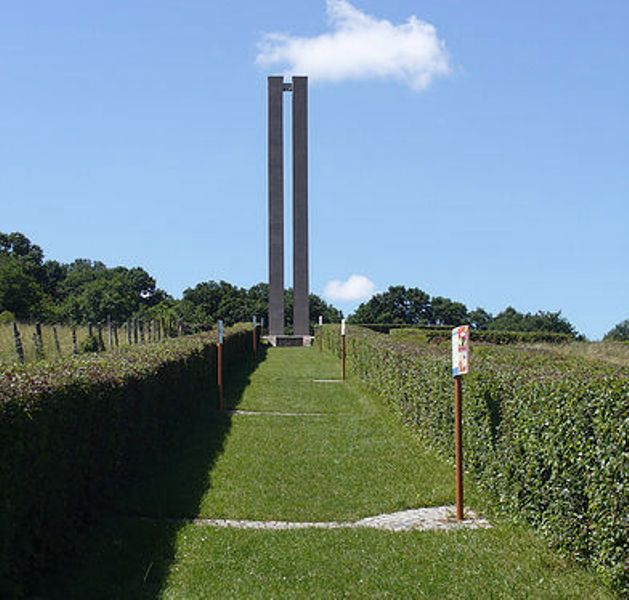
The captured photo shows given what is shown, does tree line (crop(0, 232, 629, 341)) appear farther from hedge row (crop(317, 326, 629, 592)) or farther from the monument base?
hedge row (crop(317, 326, 629, 592))

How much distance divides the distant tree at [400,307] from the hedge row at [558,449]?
2694 inches

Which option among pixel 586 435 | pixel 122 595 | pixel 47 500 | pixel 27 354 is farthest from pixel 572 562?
pixel 27 354

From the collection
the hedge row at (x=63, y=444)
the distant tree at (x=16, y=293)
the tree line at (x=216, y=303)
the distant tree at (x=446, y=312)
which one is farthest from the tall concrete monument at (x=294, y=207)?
the hedge row at (x=63, y=444)

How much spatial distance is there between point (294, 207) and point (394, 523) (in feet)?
137

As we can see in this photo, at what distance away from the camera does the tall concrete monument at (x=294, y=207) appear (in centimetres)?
4903

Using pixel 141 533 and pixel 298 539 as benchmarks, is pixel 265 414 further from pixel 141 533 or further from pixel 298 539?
pixel 298 539

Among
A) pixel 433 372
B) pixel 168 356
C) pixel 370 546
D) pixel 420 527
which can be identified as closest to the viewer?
pixel 370 546

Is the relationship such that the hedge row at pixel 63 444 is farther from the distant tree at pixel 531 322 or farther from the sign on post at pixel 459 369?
the distant tree at pixel 531 322

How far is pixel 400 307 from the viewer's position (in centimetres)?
7950

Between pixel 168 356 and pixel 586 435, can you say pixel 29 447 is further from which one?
pixel 168 356

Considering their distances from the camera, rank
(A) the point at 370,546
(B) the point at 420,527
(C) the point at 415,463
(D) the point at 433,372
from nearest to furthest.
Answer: (A) the point at 370,546
(B) the point at 420,527
(C) the point at 415,463
(D) the point at 433,372

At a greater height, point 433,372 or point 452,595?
point 433,372

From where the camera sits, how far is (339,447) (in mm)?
11977

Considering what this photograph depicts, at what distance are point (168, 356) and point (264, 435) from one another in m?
1.88
